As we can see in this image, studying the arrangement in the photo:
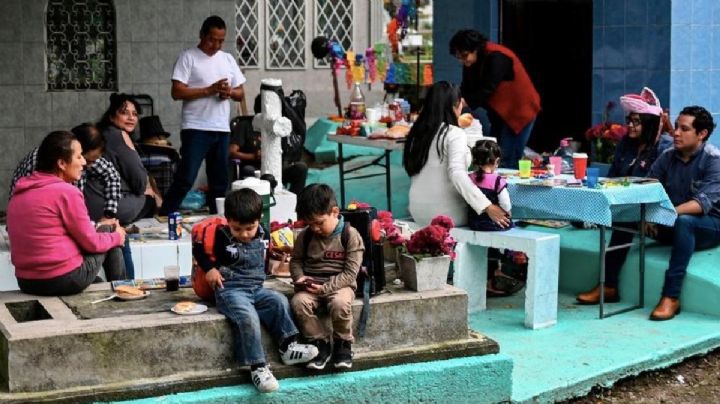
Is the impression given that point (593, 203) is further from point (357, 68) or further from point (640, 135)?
point (357, 68)

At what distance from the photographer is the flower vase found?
6.45 meters

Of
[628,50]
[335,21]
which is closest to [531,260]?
[628,50]

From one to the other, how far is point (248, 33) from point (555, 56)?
6643mm

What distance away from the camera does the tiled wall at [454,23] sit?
39.6 feet

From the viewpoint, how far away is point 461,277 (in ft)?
27.0

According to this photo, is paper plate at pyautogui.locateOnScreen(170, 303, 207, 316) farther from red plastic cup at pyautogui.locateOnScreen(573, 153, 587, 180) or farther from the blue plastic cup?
red plastic cup at pyautogui.locateOnScreen(573, 153, 587, 180)

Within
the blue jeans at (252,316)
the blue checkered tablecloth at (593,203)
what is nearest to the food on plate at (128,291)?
the blue jeans at (252,316)

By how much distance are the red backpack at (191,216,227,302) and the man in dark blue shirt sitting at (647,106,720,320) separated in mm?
3389

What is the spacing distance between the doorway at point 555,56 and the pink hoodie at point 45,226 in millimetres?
6412

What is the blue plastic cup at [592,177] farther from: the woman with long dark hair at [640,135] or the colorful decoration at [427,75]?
the colorful decoration at [427,75]

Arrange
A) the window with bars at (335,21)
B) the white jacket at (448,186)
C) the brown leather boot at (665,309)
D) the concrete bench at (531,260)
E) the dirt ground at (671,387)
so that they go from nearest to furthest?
the dirt ground at (671,387) → the concrete bench at (531,260) → the white jacket at (448,186) → the brown leather boot at (665,309) → the window with bars at (335,21)

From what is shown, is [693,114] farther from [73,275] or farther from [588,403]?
[73,275]

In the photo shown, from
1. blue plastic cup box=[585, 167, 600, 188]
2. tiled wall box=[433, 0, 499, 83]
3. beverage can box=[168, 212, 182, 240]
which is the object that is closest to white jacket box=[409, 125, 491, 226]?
blue plastic cup box=[585, 167, 600, 188]

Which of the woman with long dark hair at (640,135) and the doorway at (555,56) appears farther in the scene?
the doorway at (555,56)
